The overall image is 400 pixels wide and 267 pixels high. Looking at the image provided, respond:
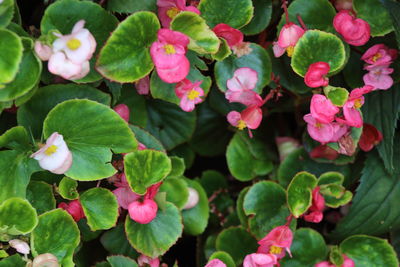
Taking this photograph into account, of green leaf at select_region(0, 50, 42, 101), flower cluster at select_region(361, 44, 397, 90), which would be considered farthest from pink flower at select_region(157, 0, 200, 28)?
flower cluster at select_region(361, 44, 397, 90)

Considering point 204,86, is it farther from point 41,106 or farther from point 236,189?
point 236,189

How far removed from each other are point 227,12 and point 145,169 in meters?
0.27

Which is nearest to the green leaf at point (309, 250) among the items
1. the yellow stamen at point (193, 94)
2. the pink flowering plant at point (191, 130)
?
the pink flowering plant at point (191, 130)

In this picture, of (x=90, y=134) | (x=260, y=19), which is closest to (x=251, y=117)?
(x=260, y=19)

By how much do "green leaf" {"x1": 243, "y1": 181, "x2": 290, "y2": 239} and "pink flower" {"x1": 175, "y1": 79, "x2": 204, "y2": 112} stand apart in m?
0.23

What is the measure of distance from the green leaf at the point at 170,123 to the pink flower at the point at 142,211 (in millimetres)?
286

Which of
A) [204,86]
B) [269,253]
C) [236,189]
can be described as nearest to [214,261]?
[269,253]

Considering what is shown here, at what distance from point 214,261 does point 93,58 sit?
364mm

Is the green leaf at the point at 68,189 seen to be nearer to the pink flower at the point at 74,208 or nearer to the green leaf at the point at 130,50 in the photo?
the pink flower at the point at 74,208

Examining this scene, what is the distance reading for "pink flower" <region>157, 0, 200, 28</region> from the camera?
0.81m

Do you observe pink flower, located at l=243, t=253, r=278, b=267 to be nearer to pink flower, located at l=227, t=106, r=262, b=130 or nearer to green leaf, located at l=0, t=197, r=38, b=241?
pink flower, located at l=227, t=106, r=262, b=130

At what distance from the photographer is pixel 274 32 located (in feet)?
3.41

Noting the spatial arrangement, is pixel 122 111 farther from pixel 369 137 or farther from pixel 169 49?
pixel 369 137

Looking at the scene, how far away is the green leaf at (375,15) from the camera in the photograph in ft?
2.93
